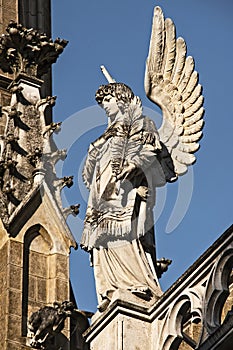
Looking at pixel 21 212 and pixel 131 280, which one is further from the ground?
pixel 21 212

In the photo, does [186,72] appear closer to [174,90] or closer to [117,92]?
[174,90]

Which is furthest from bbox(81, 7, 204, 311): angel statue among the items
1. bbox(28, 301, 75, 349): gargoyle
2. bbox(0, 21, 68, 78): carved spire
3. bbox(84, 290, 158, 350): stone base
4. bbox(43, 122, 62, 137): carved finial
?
bbox(0, 21, 68, 78): carved spire

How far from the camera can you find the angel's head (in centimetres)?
1548

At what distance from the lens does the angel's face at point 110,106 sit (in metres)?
15.5

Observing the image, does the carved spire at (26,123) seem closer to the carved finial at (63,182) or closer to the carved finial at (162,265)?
A: the carved finial at (63,182)

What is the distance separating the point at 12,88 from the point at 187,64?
5352mm

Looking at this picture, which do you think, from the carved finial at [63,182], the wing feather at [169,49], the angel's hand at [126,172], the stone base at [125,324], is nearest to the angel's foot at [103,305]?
the stone base at [125,324]

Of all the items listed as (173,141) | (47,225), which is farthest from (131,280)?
(47,225)

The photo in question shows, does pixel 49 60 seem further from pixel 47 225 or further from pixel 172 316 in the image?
pixel 172 316

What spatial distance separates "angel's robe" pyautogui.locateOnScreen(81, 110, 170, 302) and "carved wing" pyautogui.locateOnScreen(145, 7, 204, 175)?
1.03 feet

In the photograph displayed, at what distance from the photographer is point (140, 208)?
49.0 ft

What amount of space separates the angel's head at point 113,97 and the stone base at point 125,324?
195 cm

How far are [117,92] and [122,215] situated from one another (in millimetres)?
1291

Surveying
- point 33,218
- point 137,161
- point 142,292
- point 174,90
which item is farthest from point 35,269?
point 142,292
